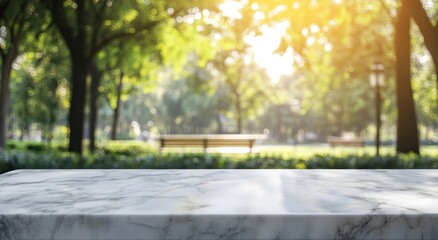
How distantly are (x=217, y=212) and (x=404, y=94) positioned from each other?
38.9 feet

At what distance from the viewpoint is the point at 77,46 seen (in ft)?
44.5

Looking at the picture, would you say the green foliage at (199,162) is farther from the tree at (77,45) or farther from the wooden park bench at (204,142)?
the wooden park bench at (204,142)

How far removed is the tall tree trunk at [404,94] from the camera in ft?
42.9

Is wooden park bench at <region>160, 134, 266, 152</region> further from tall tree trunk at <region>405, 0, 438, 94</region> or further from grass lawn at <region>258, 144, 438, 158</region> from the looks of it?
tall tree trunk at <region>405, 0, 438, 94</region>

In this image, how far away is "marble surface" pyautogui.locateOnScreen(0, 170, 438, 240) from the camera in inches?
101

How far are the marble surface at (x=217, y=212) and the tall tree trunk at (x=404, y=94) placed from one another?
10108 mm

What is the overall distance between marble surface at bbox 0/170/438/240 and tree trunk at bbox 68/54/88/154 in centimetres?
1022

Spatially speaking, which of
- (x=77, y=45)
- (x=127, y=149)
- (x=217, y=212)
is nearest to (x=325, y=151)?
(x=127, y=149)

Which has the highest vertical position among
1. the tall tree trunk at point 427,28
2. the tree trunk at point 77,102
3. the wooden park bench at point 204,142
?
the tall tree trunk at point 427,28

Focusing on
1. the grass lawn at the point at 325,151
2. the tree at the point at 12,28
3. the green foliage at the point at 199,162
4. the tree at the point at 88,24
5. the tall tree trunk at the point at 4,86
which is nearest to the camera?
the green foliage at the point at 199,162

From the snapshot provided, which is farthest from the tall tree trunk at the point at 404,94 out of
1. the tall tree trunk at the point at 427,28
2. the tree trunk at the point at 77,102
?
the tree trunk at the point at 77,102

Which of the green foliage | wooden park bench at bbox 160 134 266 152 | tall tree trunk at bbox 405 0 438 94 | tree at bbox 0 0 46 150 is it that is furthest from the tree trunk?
tall tree trunk at bbox 405 0 438 94

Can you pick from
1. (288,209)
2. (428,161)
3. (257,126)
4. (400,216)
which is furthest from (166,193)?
(257,126)

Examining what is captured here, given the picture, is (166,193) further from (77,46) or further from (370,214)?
(77,46)
